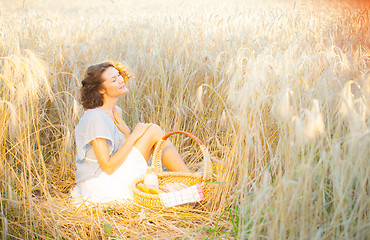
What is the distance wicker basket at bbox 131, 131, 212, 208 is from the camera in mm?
1812

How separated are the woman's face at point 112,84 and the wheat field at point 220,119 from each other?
0.97ft

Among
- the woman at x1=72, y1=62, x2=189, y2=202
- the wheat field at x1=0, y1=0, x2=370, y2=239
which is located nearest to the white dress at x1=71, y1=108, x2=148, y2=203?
the woman at x1=72, y1=62, x2=189, y2=202

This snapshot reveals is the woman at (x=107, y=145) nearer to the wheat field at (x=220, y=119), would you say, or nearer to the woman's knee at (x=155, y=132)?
the woman's knee at (x=155, y=132)

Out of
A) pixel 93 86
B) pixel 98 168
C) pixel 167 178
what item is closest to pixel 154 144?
pixel 167 178

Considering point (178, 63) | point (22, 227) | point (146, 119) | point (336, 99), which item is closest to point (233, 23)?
point (178, 63)

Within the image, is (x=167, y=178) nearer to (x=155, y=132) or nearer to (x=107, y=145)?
(x=155, y=132)

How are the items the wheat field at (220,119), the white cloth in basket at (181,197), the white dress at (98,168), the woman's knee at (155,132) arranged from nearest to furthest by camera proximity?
the wheat field at (220,119)
the white cloth in basket at (181,197)
the white dress at (98,168)
the woman's knee at (155,132)

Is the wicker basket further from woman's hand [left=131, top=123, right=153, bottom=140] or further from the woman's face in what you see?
the woman's face

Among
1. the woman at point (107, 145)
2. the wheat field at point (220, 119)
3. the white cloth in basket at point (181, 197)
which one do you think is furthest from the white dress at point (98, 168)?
the white cloth in basket at point (181, 197)

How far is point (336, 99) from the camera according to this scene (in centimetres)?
148

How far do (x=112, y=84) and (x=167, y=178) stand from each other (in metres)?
0.63

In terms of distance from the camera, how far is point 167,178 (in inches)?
84.9

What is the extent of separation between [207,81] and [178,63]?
0.24 m

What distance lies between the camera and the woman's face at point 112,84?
213cm
